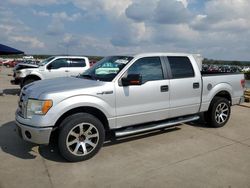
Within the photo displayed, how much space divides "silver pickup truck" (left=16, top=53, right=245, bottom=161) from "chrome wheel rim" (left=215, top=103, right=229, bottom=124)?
0.04m

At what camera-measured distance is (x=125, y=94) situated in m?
4.67

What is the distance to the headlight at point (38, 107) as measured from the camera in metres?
3.99

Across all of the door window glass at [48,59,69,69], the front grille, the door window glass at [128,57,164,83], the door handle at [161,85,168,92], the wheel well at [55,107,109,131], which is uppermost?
the door window glass at [48,59,69,69]

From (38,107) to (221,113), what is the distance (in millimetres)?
4461

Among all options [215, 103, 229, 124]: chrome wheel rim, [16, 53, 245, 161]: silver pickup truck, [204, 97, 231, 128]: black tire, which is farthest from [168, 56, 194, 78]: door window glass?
[215, 103, 229, 124]: chrome wheel rim

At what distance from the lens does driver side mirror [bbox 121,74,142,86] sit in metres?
4.55

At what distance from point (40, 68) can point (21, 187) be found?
360 inches

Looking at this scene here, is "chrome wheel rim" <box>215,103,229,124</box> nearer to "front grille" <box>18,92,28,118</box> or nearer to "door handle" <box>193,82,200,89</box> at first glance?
"door handle" <box>193,82,200,89</box>

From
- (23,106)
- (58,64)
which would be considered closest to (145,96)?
(23,106)

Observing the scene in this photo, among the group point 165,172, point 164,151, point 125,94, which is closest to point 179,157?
point 164,151

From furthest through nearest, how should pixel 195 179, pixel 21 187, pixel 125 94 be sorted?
pixel 125 94, pixel 195 179, pixel 21 187

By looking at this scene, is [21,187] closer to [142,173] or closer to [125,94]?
[142,173]

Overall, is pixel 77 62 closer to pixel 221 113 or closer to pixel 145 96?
pixel 221 113

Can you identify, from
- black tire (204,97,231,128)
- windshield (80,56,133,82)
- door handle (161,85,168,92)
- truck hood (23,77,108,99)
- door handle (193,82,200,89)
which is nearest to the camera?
truck hood (23,77,108,99)
